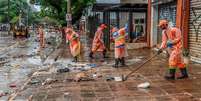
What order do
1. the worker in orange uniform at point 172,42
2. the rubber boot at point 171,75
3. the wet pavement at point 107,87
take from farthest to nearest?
the rubber boot at point 171,75
the worker in orange uniform at point 172,42
the wet pavement at point 107,87

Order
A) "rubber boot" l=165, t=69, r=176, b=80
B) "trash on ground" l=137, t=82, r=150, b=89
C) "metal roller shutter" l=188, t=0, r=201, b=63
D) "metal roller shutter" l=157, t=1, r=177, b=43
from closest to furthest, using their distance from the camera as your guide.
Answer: "trash on ground" l=137, t=82, r=150, b=89, "rubber boot" l=165, t=69, r=176, b=80, "metal roller shutter" l=188, t=0, r=201, b=63, "metal roller shutter" l=157, t=1, r=177, b=43

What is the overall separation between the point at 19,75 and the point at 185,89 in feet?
24.3

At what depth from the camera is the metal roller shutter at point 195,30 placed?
719 inches

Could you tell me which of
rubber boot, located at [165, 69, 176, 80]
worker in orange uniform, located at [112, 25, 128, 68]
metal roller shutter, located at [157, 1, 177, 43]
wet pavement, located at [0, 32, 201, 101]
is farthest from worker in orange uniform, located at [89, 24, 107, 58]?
rubber boot, located at [165, 69, 176, 80]

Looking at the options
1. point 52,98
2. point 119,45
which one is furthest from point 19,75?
point 52,98

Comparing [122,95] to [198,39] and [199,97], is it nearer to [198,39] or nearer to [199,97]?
[199,97]

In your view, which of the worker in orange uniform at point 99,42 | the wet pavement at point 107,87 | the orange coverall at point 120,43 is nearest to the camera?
the wet pavement at point 107,87

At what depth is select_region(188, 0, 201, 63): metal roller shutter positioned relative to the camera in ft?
59.9

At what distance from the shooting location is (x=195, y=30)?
1859 cm

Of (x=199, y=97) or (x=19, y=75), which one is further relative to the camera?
(x=19, y=75)

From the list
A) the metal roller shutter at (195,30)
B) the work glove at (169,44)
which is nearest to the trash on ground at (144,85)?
the work glove at (169,44)

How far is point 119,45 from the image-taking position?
1747cm

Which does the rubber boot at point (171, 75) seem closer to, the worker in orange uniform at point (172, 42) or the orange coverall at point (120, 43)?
the worker in orange uniform at point (172, 42)

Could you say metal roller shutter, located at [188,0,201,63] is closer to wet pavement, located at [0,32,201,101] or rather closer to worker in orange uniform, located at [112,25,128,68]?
wet pavement, located at [0,32,201,101]
